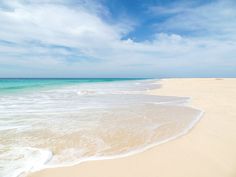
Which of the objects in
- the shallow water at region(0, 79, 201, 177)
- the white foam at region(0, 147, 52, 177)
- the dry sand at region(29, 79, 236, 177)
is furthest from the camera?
the shallow water at region(0, 79, 201, 177)

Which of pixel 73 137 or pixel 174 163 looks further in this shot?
pixel 73 137

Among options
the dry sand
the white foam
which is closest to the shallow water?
the white foam

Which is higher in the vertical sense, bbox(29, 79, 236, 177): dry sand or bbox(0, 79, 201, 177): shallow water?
bbox(29, 79, 236, 177): dry sand

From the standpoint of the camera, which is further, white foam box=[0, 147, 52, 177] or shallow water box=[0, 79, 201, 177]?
shallow water box=[0, 79, 201, 177]

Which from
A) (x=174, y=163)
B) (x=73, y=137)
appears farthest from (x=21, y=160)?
(x=174, y=163)

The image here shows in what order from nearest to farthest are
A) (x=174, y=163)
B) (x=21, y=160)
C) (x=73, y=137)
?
(x=174, y=163) → (x=21, y=160) → (x=73, y=137)

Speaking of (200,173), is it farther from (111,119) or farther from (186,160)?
(111,119)

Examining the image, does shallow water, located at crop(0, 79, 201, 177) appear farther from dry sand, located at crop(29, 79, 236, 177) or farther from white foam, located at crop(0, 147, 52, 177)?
dry sand, located at crop(29, 79, 236, 177)

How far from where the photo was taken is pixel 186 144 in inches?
147

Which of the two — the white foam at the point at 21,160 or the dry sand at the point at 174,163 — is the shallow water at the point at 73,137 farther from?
the dry sand at the point at 174,163

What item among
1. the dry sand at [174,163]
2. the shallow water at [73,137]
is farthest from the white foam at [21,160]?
the dry sand at [174,163]

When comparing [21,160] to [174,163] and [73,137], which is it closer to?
[73,137]

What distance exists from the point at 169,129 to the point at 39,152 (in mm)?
3732

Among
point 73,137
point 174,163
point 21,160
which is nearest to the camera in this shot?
point 174,163
